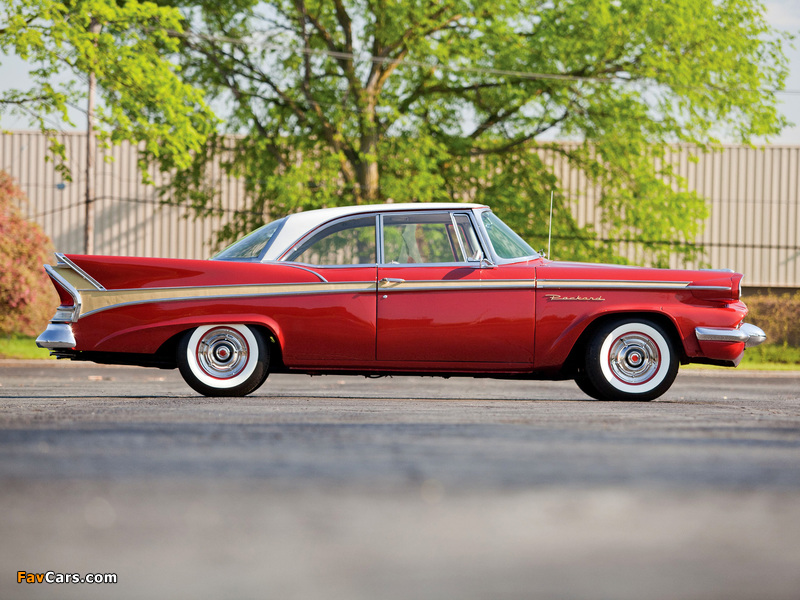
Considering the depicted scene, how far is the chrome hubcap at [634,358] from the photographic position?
7.34 meters

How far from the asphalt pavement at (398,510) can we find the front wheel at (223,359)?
2072 millimetres

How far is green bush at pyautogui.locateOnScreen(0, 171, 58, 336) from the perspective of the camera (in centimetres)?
2141

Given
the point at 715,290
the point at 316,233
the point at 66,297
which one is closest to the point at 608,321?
the point at 715,290

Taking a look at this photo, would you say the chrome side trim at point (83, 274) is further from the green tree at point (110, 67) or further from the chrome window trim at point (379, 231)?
the green tree at point (110, 67)

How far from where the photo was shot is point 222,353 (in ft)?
23.4

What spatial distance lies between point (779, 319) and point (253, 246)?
65.9ft

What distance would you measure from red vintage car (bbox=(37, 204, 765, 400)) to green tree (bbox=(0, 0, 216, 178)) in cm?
1173

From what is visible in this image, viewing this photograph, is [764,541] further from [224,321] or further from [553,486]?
[224,321]

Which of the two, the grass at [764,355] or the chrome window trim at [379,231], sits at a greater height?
the chrome window trim at [379,231]

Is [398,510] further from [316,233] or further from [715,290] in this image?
[715,290]

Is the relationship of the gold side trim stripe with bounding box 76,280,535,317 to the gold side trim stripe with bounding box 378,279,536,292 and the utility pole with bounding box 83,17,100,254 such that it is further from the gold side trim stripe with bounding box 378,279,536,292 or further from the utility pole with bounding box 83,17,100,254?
the utility pole with bounding box 83,17,100,254

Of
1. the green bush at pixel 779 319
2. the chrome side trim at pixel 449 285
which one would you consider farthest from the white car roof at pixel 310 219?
the green bush at pixel 779 319

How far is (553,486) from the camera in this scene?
A: 10.7 feet

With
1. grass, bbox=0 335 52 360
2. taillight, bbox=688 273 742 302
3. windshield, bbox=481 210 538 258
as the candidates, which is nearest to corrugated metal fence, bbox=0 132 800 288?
grass, bbox=0 335 52 360
